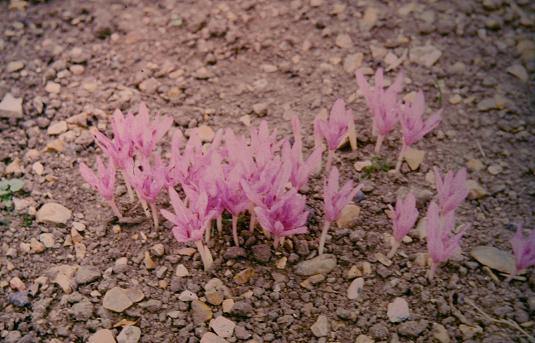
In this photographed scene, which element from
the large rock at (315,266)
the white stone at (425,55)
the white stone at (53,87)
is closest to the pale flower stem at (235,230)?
the large rock at (315,266)

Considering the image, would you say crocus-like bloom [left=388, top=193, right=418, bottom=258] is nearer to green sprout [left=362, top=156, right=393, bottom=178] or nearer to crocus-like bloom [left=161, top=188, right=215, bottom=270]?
green sprout [left=362, top=156, right=393, bottom=178]

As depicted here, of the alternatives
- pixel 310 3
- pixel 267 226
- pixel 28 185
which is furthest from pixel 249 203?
pixel 310 3

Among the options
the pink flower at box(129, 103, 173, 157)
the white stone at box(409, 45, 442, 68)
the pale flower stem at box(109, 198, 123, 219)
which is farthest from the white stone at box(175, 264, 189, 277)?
the white stone at box(409, 45, 442, 68)

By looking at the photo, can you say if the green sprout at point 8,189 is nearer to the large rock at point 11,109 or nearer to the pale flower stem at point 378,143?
the large rock at point 11,109

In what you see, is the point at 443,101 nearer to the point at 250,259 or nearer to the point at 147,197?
the point at 250,259

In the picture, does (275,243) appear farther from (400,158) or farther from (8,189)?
(8,189)
